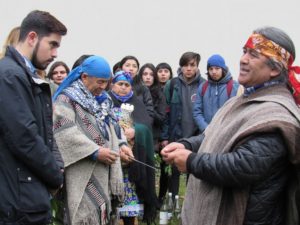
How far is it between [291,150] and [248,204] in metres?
0.33

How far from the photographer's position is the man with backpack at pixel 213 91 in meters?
6.10

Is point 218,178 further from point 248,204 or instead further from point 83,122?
point 83,122

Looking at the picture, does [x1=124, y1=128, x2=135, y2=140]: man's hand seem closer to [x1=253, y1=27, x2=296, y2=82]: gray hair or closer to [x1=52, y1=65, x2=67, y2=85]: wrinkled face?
[x1=52, y1=65, x2=67, y2=85]: wrinkled face

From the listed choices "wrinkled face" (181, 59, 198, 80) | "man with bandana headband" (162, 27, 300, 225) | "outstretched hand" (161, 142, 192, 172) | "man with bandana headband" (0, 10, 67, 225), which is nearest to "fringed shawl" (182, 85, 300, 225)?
"man with bandana headband" (162, 27, 300, 225)

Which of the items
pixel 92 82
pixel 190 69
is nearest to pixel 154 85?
pixel 190 69

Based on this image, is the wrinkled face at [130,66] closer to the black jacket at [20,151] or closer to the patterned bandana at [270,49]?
the black jacket at [20,151]

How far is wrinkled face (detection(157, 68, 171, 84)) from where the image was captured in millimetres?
7594

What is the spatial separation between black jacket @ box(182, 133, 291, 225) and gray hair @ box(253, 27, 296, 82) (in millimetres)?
385

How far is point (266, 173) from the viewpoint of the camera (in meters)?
2.29

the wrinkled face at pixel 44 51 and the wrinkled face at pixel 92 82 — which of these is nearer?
the wrinkled face at pixel 44 51

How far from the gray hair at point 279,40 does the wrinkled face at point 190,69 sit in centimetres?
400

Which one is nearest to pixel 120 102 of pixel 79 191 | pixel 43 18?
pixel 79 191

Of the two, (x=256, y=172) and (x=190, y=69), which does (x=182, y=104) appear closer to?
(x=190, y=69)

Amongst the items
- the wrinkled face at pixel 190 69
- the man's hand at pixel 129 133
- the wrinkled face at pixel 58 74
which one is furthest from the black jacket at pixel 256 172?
the wrinkled face at pixel 190 69
